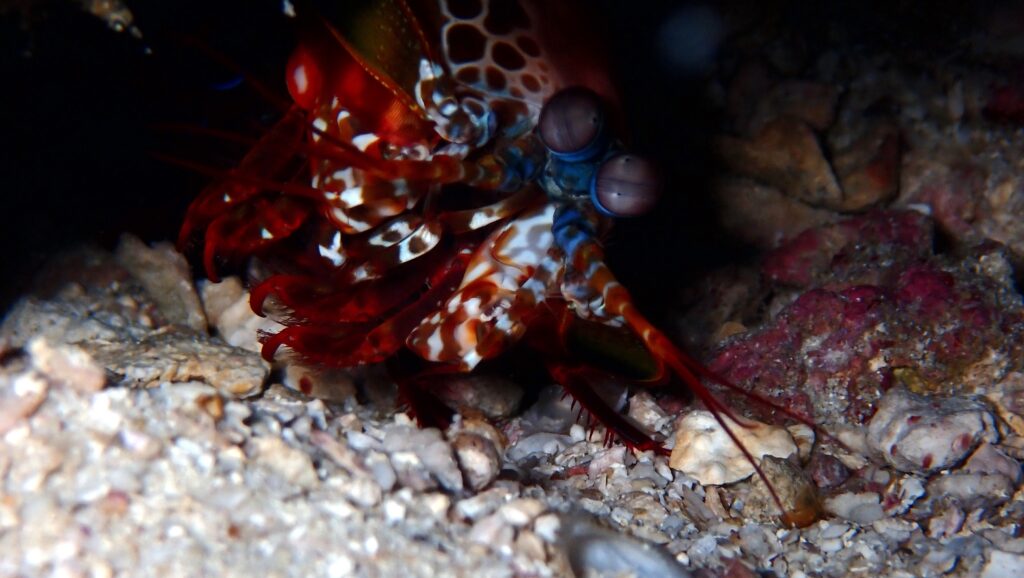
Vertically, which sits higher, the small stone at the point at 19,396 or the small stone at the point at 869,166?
the small stone at the point at 19,396

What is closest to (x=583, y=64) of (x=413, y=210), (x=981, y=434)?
(x=413, y=210)

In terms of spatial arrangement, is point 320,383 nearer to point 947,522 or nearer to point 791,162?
point 947,522

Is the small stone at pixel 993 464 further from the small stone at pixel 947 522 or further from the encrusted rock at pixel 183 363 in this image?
the encrusted rock at pixel 183 363

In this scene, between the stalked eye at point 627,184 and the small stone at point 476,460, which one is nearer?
the small stone at point 476,460

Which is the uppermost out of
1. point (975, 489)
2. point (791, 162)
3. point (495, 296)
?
point (495, 296)

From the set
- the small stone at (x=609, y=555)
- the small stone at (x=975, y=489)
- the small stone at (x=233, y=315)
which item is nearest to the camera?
the small stone at (x=609, y=555)

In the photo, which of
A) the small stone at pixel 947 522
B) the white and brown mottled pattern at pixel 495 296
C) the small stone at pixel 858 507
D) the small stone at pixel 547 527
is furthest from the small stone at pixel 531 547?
the small stone at pixel 947 522

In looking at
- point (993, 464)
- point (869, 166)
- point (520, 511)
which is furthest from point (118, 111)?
point (869, 166)
